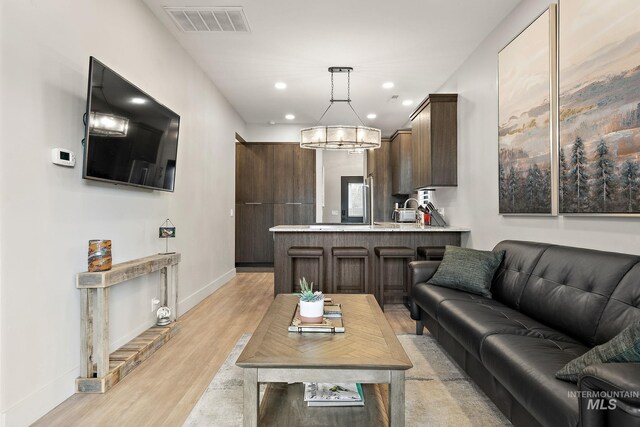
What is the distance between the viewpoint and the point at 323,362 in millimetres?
1559

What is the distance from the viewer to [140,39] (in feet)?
10.6

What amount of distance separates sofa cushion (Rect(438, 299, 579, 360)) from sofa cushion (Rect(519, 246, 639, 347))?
7 cm

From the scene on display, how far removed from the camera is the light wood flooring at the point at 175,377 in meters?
2.03

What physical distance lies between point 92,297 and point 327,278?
270 centimetres

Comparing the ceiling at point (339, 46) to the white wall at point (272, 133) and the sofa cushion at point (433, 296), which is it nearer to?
the white wall at point (272, 133)

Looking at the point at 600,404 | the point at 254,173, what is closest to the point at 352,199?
the point at 254,173

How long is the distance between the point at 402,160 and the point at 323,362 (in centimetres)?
566

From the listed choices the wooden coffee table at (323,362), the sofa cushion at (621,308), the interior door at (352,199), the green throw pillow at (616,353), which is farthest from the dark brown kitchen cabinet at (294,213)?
the green throw pillow at (616,353)

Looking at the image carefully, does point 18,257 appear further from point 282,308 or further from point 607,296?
point 607,296

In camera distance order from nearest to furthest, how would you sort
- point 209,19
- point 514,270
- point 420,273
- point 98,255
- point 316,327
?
1. point 316,327
2. point 98,255
3. point 514,270
4. point 420,273
5. point 209,19

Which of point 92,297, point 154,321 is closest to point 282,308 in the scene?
point 92,297

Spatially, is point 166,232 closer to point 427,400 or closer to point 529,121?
point 427,400

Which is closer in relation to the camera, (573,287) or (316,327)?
(316,327)

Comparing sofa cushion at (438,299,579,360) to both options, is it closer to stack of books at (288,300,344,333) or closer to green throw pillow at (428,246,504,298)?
green throw pillow at (428,246,504,298)
